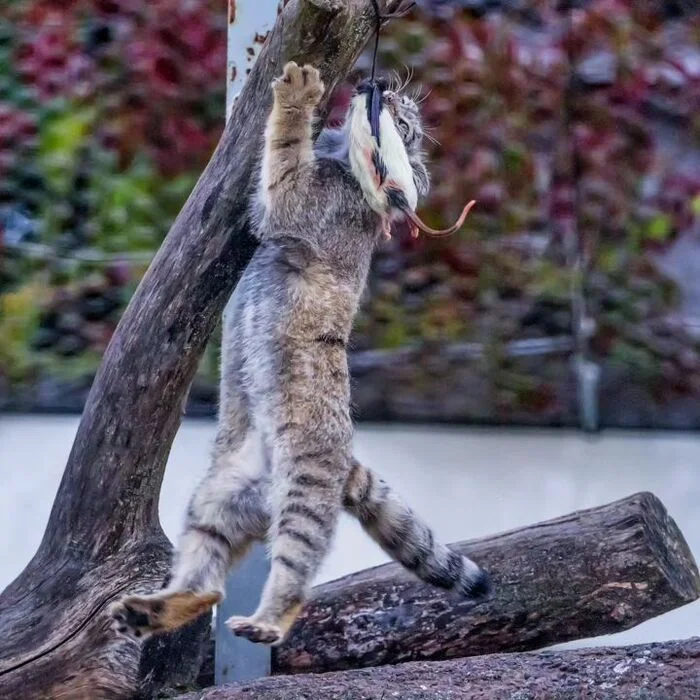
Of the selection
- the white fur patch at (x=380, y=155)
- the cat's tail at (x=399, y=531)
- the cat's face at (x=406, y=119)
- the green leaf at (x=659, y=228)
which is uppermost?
the cat's face at (x=406, y=119)

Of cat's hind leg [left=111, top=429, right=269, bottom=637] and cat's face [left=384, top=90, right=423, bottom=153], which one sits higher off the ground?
cat's face [left=384, top=90, right=423, bottom=153]

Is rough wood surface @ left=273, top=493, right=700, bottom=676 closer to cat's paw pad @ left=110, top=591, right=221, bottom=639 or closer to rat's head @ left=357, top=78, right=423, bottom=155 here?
cat's paw pad @ left=110, top=591, right=221, bottom=639

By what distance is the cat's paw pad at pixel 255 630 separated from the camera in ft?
9.31

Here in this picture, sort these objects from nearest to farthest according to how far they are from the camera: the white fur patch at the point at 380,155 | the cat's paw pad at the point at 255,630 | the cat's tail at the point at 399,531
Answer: the cat's paw pad at the point at 255,630, the white fur patch at the point at 380,155, the cat's tail at the point at 399,531

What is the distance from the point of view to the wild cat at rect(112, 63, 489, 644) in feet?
9.85

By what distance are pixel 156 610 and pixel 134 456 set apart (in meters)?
0.45

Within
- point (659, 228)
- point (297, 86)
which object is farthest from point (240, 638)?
point (659, 228)

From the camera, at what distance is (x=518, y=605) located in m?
3.46

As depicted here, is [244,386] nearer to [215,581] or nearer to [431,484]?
[215,581]

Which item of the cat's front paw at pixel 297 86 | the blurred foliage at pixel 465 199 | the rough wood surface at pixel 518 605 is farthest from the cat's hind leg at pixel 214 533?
the blurred foliage at pixel 465 199

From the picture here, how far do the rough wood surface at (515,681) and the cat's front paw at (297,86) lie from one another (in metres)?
1.37

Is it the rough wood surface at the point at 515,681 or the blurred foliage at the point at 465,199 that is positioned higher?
the blurred foliage at the point at 465,199

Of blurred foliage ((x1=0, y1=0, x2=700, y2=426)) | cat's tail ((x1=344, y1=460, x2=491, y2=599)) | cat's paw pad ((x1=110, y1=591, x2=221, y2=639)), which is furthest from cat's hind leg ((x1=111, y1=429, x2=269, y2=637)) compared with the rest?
blurred foliage ((x1=0, y1=0, x2=700, y2=426))

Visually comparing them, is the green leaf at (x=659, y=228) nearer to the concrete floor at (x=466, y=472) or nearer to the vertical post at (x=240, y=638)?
the concrete floor at (x=466, y=472)
